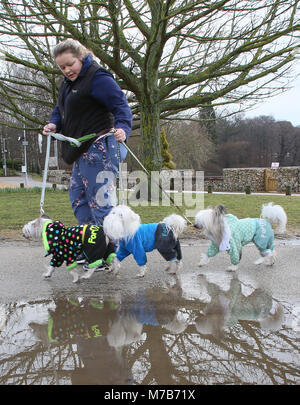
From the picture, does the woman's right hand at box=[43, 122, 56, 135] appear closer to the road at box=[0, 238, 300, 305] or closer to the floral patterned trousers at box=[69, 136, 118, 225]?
the floral patterned trousers at box=[69, 136, 118, 225]

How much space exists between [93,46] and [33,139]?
3946cm

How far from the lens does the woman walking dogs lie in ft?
12.4

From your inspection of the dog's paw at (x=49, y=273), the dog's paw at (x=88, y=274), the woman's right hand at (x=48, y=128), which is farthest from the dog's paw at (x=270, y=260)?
the woman's right hand at (x=48, y=128)

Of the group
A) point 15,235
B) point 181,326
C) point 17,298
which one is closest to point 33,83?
point 15,235

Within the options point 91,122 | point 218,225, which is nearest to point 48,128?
point 91,122

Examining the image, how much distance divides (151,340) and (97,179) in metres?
2.04

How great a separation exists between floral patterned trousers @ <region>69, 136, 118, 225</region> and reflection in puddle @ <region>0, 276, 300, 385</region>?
1.15 metres

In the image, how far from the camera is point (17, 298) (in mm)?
3234

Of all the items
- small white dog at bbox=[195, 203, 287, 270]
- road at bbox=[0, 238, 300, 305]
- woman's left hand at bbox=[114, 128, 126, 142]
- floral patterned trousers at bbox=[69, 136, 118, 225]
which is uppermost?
woman's left hand at bbox=[114, 128, 126, 142]

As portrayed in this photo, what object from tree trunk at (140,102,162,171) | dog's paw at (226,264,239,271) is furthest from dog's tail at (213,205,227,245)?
tree trunk at (140,102,162,171)

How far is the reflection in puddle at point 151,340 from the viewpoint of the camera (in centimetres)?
199

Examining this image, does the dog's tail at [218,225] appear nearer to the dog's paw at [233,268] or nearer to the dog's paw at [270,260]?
the dog's paw at [233,268]

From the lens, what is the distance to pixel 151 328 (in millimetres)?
2605
